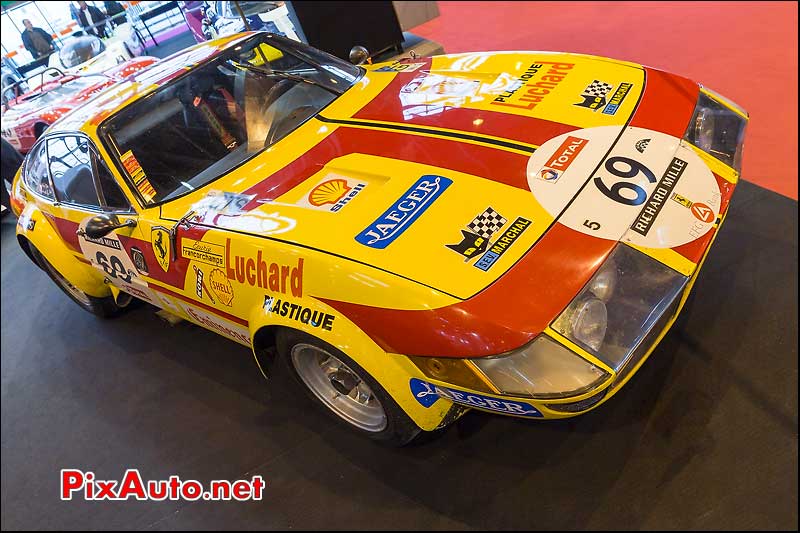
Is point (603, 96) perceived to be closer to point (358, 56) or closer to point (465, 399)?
point (465, 399)

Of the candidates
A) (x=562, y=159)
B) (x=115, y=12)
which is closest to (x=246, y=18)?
(x=115, y=12)

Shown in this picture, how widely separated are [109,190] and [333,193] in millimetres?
1091

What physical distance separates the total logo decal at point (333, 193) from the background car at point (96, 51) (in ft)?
13.1

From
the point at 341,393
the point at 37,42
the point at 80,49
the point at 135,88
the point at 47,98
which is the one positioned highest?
the point at 37,42

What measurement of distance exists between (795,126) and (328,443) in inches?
116

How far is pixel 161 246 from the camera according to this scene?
7.14 ft

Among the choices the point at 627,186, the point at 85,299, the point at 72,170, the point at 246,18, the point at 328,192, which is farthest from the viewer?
the point at 246,18

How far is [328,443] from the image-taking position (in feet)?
7.29

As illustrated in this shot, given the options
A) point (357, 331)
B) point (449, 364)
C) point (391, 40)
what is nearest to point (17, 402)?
point (357, 331)

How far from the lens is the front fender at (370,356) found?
1657 millimetres

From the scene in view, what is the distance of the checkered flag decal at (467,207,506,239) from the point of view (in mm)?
1624

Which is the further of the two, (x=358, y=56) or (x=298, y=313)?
(x=358, y=56)

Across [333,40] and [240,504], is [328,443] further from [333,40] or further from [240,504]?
[333,40]

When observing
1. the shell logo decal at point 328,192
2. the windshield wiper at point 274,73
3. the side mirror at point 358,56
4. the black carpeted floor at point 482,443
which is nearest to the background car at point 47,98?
the windshield wiper at point 274,73
